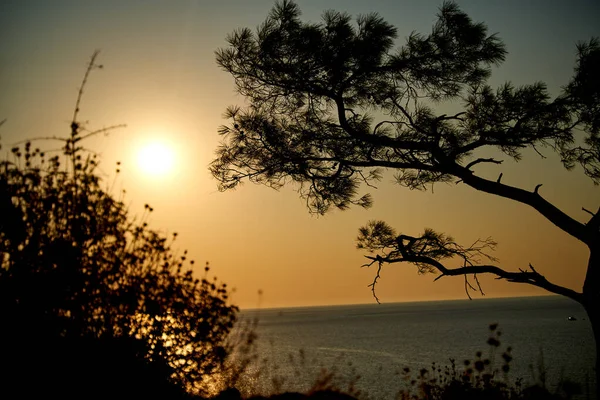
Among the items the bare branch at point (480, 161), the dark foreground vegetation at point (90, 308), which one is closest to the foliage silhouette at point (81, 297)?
the dark foreground vegetation at point (90, 308)

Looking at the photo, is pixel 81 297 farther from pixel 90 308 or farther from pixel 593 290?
pixel 593 290

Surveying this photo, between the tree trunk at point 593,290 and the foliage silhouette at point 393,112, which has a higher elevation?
the foliage silhouette at point 393,112

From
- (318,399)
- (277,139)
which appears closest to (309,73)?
(277,139)

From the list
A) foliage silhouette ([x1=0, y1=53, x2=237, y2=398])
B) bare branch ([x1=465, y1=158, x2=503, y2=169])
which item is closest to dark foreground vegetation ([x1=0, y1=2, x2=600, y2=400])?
foliage silhouette ([x1=0, y1=53, x2=237, y2=398])

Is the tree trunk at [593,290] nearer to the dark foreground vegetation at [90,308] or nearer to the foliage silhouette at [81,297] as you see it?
the dark foreground vegetation at [90,308]

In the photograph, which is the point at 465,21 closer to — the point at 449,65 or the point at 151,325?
the point at 449,65

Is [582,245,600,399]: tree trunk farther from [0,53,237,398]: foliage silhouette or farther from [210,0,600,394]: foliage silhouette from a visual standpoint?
[0,53,237,398]: foliage silhouette

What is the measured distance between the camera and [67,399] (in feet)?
14.7

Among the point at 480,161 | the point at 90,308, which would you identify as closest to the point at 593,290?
the point at 480,161

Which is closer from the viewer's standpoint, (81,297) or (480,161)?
(81,297)

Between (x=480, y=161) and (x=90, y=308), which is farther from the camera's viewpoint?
(x=480, y=161)

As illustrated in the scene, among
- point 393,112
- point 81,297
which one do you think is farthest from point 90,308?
point 393,112

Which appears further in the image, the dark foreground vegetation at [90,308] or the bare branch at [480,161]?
the bare branch at [480,161]

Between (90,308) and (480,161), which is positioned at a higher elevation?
(480,161)
